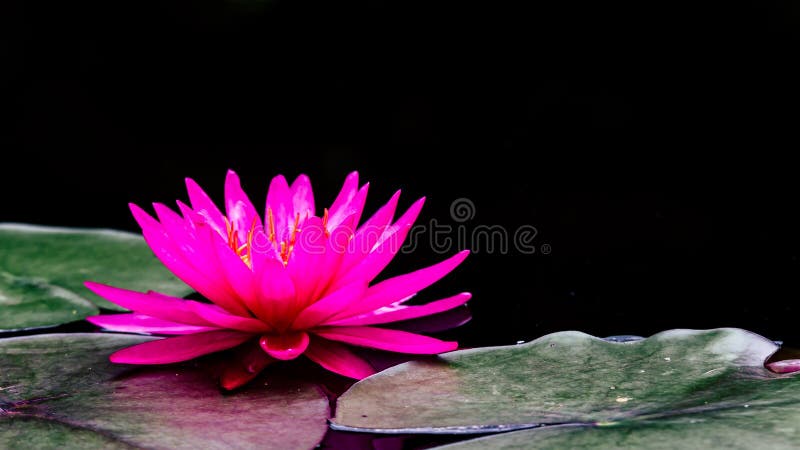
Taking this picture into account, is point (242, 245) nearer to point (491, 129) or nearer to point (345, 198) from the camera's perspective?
point (345, 198)

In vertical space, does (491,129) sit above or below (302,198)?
above

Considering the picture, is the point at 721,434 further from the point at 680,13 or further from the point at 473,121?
the point at 680,13

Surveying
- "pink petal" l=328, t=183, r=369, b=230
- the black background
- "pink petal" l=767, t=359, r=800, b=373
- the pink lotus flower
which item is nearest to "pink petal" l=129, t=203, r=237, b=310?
the pink lotus flower

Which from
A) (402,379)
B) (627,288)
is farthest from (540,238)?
(402,379)

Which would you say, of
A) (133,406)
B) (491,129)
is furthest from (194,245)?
(491,129)

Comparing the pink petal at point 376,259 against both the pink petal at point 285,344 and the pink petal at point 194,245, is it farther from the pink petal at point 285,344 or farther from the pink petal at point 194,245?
the pink petal at point 194,245

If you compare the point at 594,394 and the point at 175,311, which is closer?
the point at 594,394
